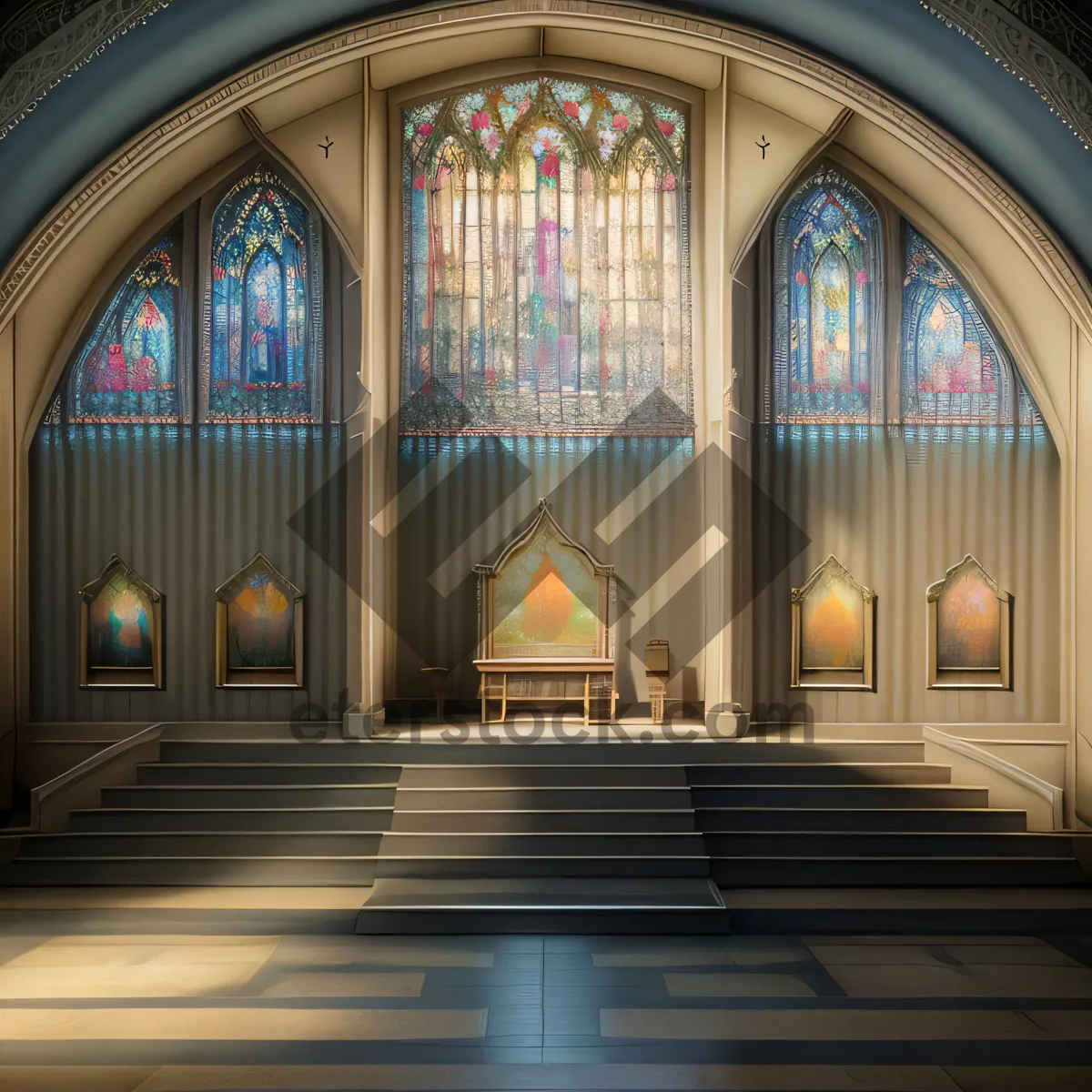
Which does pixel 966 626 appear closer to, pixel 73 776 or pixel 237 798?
pixel 237 798

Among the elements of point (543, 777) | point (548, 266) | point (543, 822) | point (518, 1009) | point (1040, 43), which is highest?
point (1040, 43)

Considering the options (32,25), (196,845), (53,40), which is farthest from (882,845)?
(32,25)

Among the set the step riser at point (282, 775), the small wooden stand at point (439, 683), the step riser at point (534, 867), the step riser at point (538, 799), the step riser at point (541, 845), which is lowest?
the step riser at point (534, 867)

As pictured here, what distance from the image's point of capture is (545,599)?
10773 millimetres

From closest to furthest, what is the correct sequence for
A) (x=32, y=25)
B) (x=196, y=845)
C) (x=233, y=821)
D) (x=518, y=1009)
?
1. (x=518, y=1009)
2. (x=32, y=25)
3. (x=196, y=845)
4. (x=233, y=821)

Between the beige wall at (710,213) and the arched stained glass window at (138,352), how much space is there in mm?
256

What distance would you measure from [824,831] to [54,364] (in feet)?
26.2

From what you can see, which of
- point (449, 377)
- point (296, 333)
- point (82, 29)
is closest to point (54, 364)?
point (296, 333)

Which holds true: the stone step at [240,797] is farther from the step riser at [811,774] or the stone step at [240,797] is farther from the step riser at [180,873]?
the step riser at [811,774]

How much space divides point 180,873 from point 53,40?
5.55 meters

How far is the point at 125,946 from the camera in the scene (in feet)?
22.1

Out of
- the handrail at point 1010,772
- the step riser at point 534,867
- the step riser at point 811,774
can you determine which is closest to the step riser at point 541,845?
the step riser at point 534,867

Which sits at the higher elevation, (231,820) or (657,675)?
(657,675)

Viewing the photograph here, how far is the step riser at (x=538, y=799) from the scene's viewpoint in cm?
832
